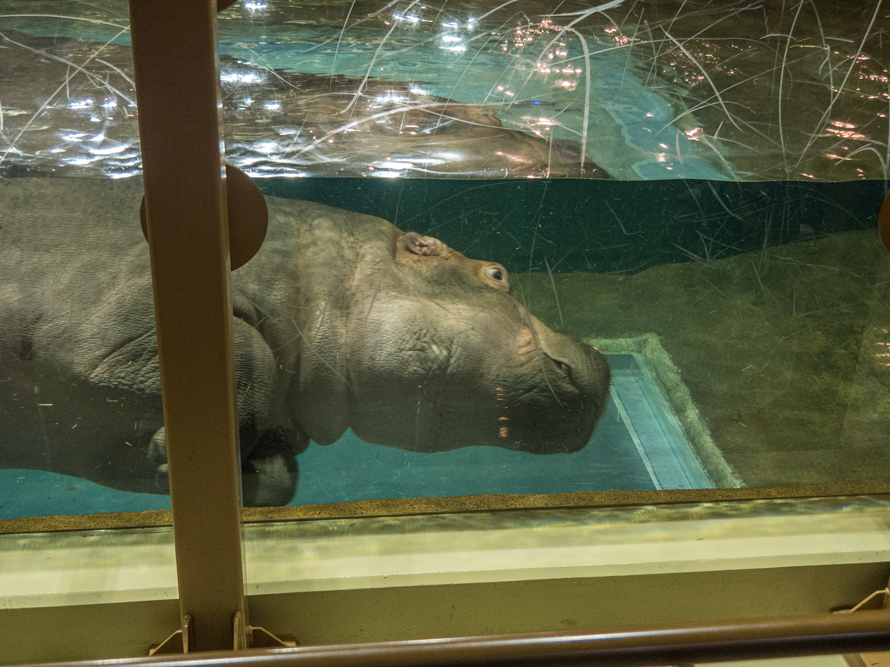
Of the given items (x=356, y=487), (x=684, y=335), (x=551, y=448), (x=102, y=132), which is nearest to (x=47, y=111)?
Result: (x=102, y=132)

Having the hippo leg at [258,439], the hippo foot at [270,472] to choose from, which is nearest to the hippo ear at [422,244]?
the hippo leg at [258,439]

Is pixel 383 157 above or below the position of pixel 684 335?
above

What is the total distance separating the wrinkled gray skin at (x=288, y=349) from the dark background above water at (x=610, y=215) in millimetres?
46

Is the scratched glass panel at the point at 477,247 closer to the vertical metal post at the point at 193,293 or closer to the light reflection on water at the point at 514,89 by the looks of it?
the light reflection on water at the point at 514,89

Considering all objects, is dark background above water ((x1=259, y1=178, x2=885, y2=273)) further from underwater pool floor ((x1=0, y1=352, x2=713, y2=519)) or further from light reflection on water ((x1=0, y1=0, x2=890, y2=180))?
underwater pool floor ((x1=0, y1=352, x2=713, y2=519))

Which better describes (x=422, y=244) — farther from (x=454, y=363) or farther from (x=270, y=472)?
(x=270, y=472)

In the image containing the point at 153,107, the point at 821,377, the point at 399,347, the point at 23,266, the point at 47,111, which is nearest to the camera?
the point at 153,107

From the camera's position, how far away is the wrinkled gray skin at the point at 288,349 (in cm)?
119

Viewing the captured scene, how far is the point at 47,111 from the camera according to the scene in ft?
3.53

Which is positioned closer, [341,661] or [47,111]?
[341,661]

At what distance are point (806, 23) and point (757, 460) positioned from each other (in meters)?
0.86

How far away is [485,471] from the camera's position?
138 centimetres

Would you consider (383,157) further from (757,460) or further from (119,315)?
(757,460)

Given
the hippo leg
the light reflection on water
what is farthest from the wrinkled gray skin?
the light reflection on water
